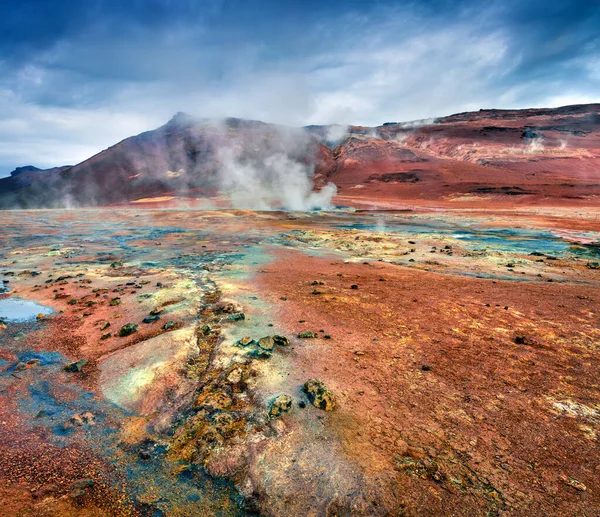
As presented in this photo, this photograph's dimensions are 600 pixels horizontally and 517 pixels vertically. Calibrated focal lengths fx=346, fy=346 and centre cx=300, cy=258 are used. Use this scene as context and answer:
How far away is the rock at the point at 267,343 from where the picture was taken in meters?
5.14

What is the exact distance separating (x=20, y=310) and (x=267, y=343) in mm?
5556

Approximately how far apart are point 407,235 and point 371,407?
1469 cm

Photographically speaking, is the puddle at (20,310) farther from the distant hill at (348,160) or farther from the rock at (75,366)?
the distant hill at (348,160)

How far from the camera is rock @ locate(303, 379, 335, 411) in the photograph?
3.92 meters

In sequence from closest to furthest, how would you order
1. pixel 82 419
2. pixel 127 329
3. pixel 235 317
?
1. pixel 82 419
2. pixel 127 329
3. pixel 235 317

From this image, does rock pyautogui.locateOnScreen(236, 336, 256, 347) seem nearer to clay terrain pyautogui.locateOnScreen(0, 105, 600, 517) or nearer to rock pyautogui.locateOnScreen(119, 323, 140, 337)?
clay terrain pyautogui.locateOnScreen(0, 105, 600, 517)

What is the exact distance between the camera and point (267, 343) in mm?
5238

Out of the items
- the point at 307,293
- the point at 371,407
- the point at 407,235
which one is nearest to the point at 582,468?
the point at 371,407

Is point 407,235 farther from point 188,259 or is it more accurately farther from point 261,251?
point 188,259

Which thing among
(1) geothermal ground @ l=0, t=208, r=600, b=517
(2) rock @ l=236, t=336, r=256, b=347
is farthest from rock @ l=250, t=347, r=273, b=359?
(2) rock @ l=236, t=336, r=256, b=347

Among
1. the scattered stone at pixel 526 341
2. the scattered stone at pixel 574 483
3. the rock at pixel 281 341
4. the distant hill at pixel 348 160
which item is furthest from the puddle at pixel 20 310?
the distant hill at pixel 348 160

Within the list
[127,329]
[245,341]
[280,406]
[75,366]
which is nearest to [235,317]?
[245,341]

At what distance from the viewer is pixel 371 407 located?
3.93m

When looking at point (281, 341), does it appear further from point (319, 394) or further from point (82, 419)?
point (82, 419)
